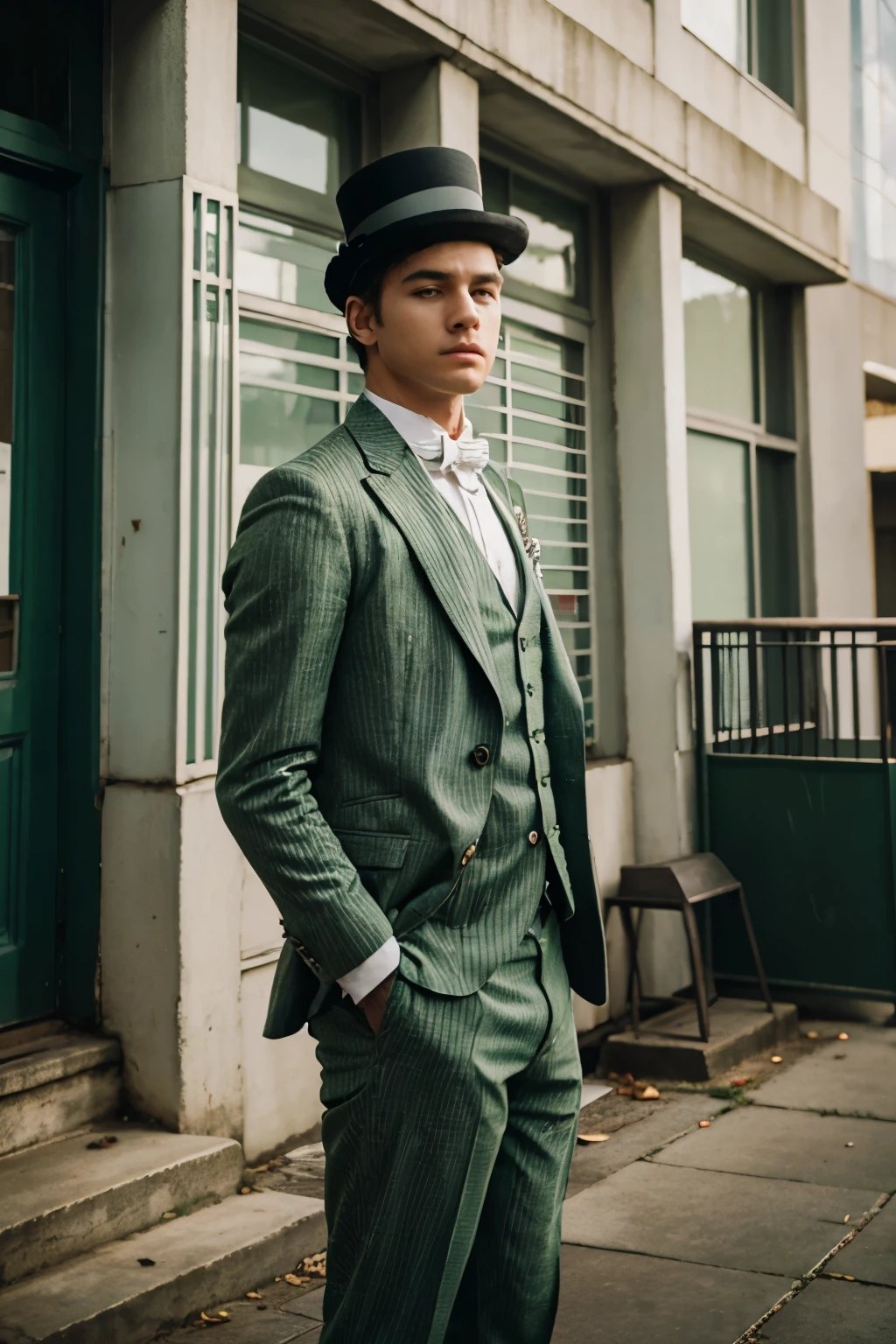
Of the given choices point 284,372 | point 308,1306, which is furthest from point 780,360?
point 308,1306

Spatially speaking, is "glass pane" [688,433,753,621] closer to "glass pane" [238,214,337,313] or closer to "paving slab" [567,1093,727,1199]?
"paving slab" [567,1093,727,1199]

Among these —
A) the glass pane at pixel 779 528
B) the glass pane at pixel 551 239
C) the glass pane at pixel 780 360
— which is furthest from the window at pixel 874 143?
the glass pane at pixel 551 239

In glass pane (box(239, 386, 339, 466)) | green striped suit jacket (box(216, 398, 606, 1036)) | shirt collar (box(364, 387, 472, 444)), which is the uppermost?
glass pane (box(239, 386, 339, 466))

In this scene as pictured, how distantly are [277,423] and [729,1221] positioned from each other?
3.10m

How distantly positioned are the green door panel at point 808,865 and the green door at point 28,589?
3.72 meters

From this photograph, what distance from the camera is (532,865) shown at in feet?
7.57

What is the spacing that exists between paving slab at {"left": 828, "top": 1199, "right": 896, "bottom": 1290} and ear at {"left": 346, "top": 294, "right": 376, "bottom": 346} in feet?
9.35

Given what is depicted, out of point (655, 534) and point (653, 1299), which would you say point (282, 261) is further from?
point (653, 1299)

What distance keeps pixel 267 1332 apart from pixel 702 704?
4282mm

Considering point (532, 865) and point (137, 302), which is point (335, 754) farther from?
point (137, 302)

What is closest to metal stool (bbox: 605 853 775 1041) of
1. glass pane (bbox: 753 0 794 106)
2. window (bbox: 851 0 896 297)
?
glass pane (bbox: 753 0 794 106)

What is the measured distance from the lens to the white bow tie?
7.96 ft

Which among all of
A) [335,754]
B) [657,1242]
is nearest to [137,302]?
[335,754]

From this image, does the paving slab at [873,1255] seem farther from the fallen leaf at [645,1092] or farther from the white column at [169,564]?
the white column at [169,564]
